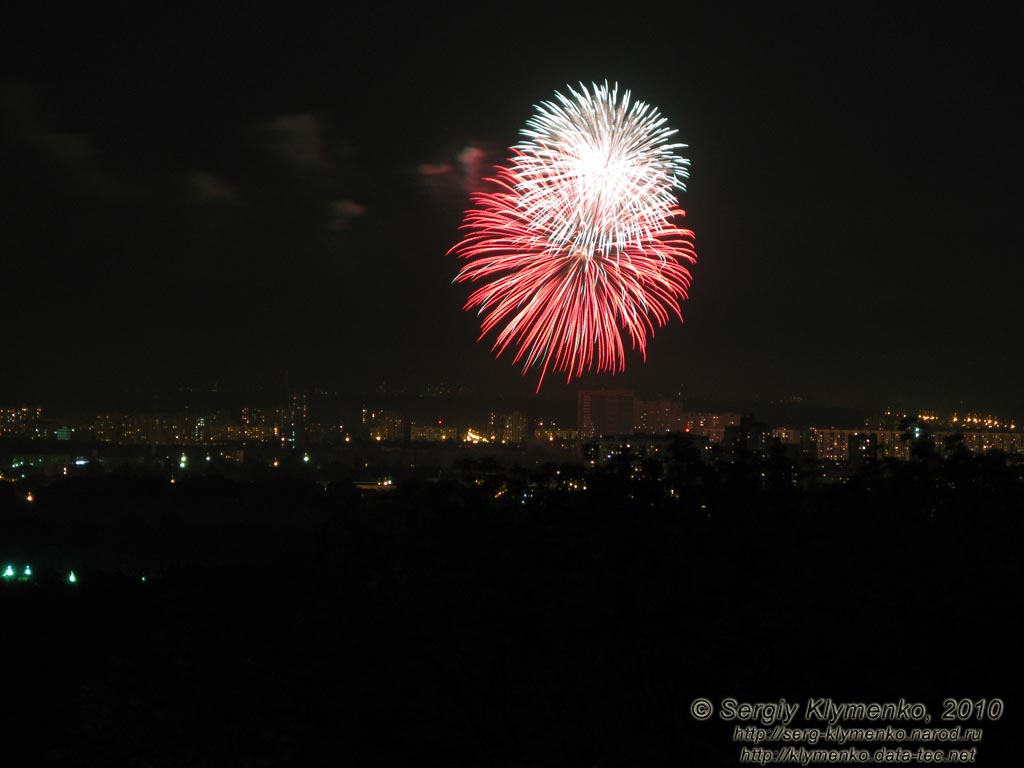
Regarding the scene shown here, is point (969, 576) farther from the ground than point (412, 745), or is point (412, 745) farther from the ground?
point (969, 576)

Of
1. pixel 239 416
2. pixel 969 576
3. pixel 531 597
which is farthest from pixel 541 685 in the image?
pixel 239 416

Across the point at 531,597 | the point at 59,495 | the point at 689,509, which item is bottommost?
the point at 59,495

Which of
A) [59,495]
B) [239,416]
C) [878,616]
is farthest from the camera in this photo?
[239,416]

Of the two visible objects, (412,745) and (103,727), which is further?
(103,727)

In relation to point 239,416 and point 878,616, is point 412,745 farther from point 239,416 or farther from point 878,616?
point 239,416

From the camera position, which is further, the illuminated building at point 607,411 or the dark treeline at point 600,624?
the illuminated building at point 607,411

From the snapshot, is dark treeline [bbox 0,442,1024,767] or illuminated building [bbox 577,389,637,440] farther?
illuminated building [bbox 577,389,637,440]

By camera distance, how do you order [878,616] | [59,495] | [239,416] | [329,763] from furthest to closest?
[239,416] < [59,495] < [329,763] < [878,616]

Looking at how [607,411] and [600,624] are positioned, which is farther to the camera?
[607,411]
